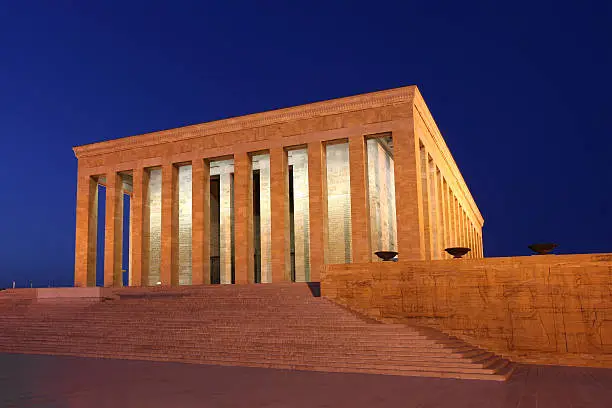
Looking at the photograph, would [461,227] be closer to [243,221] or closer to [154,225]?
[243,221]

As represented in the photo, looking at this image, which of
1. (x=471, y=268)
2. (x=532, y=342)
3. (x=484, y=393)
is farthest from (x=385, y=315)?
(x=484, y=393)

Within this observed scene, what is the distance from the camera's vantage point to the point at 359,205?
20.7 metres

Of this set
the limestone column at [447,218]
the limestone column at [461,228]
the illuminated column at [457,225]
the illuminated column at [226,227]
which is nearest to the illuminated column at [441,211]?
the limestone column at [447,218]

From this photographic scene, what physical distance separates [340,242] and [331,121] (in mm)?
5159

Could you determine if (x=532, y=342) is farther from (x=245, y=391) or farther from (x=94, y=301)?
(x=94, y=301)

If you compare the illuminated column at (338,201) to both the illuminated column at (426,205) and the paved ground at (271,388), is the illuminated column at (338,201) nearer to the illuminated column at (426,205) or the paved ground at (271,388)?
the illuminated column at (426,205)

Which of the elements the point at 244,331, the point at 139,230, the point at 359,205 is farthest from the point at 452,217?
the point at 244,331

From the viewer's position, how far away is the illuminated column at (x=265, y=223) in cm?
2469

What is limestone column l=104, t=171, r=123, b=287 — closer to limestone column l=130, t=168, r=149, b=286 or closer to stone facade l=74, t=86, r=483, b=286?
stone facade l=74, t=86, r=483, b=286

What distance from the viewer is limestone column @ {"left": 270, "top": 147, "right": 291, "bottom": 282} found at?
21672 mm

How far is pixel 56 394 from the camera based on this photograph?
7.73 m

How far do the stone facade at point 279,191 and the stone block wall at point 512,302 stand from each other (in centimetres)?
646

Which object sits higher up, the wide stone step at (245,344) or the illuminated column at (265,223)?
the illuminated column at (265,223)

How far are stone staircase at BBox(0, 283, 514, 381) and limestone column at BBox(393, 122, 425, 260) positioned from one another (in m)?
4.97
